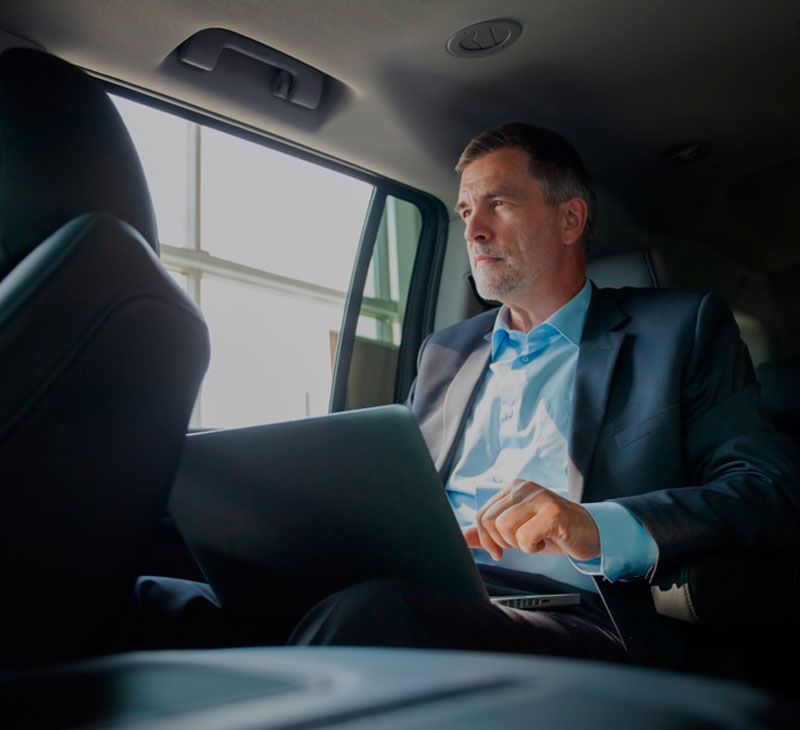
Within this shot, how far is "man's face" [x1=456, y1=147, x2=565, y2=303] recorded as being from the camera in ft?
5.66

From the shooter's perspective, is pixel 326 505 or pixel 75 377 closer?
pixel 75 377

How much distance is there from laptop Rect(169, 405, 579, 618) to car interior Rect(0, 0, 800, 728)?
10cm

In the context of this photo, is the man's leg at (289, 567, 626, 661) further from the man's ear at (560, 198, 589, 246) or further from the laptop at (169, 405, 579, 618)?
the man's ear at (560, 198, 589, 246)

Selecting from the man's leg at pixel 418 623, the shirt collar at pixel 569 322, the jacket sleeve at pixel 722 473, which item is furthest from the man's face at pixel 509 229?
the man's leg at pixel 418 623

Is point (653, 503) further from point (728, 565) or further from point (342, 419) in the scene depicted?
point (342, 419)

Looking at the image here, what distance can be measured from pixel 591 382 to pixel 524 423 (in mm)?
166

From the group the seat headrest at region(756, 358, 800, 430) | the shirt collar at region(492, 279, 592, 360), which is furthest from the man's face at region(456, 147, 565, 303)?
the seat headrest at region(756, 358, 800, 430)

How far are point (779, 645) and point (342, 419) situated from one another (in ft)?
2.58

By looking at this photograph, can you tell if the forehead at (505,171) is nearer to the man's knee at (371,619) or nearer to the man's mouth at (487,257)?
the man's mouth at (487,257)

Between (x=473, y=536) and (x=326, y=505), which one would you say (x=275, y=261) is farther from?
(x=326, y=505)

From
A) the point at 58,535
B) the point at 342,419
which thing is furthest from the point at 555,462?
the point at 58,535

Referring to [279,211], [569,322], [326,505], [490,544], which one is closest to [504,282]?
[569,322]

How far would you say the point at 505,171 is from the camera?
1.77 meters

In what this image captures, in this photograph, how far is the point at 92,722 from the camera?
0.28 m
